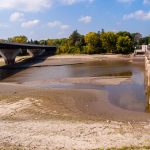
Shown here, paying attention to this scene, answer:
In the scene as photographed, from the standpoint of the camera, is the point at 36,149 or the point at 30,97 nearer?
the point at 36,149

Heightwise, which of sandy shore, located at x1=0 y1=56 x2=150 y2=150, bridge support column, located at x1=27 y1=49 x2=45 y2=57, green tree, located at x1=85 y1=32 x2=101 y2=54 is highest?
green tree, located at x1=85 y1=32 x2=101 y2=54

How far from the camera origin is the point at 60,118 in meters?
24.3

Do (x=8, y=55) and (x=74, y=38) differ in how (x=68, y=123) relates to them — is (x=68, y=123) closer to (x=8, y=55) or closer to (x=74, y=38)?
(x=8, y=55)

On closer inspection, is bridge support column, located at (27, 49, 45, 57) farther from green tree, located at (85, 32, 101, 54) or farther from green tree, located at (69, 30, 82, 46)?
green tree, located at (85, 32, 101, 54)

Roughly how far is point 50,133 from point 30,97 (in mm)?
15040

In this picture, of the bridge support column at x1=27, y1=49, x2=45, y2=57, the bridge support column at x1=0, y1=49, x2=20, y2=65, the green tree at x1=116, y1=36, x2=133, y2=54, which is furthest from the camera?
the bridge support column at x1=27, y1=49, x2=45, y2=57

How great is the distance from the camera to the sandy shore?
17.9 metres

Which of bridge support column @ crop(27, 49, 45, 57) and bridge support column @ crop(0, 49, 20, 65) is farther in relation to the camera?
bridge support column @ crop(27, 49, 45, 57)

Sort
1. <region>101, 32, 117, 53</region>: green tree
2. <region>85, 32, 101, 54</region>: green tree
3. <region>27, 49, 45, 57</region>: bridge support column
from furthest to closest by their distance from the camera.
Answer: <region>27, 49, 45, 57</region>: bridge support column < <region>85, 32, 101, 54</region>: green tree < <region>101, 32, 117, 53</region>: green tree

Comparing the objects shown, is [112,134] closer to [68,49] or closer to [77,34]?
[68,49]

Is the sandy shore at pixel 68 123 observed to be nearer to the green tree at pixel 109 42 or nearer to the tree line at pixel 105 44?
the tree line at pixel 105 44

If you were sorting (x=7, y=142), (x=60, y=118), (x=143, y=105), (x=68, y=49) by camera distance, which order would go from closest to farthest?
(x=7, y=142), (x=60, y=118), (x=143, y=105), (x=68, y=49)

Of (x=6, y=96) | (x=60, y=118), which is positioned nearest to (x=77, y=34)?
(x=6, y=96)

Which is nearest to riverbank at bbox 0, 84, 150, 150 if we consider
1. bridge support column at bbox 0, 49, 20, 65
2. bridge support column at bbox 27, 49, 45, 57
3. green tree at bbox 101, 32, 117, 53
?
bridge support column at bbox 0, 49, 20, 65
